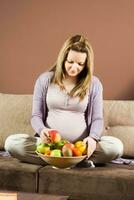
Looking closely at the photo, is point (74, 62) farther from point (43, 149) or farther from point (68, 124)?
point (43, 149)

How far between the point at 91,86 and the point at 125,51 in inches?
25.2

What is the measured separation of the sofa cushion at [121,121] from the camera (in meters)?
2.86

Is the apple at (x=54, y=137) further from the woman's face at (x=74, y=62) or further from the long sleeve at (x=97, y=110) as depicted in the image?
the woman's face at (x=74, y=62)

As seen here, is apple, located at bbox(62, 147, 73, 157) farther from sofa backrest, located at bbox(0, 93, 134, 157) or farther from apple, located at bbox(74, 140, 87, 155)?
sofa backrest, located at bbox(0, 93, 134, 157)

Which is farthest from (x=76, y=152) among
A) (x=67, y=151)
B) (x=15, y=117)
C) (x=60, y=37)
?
(x=60, y=37)

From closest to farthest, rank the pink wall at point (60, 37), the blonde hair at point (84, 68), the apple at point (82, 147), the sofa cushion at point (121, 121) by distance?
the apple at point (82, 147) < the blonde hair at point (84, 68) < the sofa cushion at point (121, 121) < the pink wall at point (60, 37)

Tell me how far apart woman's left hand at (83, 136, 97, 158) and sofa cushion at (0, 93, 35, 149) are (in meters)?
0.60

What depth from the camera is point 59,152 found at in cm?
240

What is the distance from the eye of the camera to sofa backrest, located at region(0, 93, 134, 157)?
9.47 feet

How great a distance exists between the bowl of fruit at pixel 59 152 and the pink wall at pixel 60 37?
96cm

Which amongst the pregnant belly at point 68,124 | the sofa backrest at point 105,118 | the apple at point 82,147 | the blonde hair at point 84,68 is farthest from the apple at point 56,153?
the sofa backrest at point 105,118

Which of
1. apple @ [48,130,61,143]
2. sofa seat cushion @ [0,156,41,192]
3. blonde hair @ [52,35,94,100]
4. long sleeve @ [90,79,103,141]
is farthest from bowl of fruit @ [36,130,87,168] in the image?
blonde hair @ [52,35,94,100]

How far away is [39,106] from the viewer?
9.11 feet

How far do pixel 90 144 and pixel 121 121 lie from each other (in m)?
0.52
